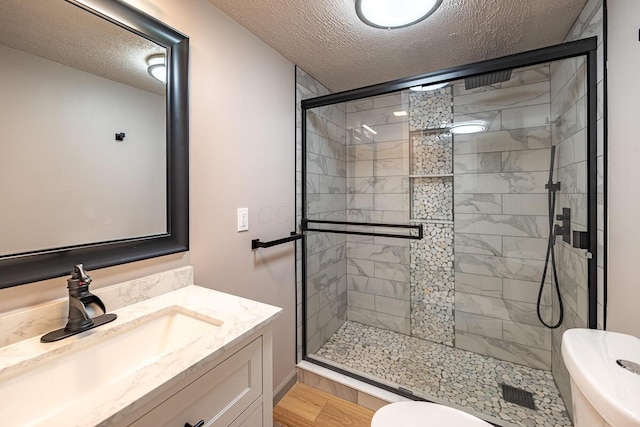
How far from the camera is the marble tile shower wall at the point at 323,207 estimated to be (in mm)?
1961

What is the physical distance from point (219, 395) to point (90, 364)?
1.28 ft

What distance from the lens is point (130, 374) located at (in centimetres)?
73

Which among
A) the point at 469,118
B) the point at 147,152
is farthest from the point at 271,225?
the point at 469,118

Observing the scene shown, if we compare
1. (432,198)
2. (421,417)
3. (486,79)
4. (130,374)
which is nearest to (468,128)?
(486,79)

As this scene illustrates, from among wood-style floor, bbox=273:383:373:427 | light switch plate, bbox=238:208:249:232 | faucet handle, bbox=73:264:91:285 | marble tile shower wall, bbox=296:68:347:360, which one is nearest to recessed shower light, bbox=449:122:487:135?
marble tile shower wall, bbox=296:68:347:360

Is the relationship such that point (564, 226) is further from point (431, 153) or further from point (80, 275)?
point (80, 275)

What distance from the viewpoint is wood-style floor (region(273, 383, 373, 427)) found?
1.52m

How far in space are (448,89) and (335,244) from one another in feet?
4.78

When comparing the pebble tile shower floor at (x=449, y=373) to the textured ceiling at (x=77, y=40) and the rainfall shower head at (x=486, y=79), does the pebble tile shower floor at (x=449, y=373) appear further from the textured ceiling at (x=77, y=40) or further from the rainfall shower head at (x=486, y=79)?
the textured ceiling at (x=77, y=40)

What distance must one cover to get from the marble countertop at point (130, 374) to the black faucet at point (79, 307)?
30 millimetres

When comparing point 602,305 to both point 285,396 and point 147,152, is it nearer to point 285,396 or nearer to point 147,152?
point 285,396

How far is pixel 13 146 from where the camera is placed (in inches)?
29.0

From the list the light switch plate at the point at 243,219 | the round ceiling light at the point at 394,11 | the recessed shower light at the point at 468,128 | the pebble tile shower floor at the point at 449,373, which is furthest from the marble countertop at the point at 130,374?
the recessed shower light at the point at 468,128

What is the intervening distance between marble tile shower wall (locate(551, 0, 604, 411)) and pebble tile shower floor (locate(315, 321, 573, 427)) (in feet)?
0.46
